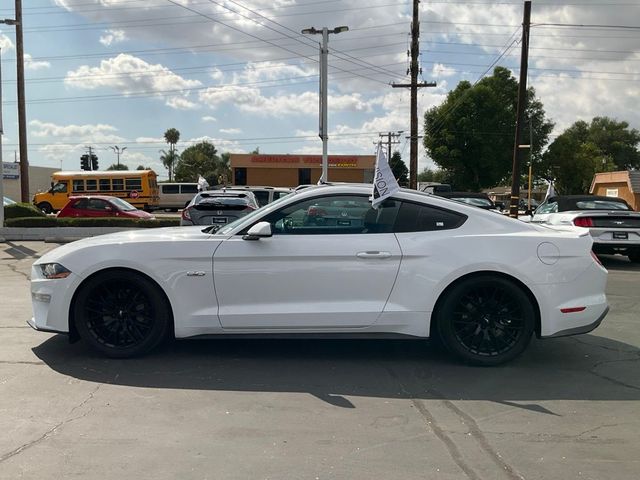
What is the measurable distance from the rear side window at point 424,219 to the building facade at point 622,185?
35762 mm

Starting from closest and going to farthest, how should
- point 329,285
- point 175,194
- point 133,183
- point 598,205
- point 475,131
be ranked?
point 329,285 → point 598,205 → point 133,183 → point 175,194 → point 475,131

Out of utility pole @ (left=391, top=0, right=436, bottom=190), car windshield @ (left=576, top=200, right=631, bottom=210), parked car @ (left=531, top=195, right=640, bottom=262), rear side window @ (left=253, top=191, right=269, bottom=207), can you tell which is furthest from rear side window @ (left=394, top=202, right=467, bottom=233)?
utility pole @ (left=391, top=0, right=436, bottom=190)

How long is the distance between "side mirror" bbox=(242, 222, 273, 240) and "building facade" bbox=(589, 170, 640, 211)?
36.8 meters

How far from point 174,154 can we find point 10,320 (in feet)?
328

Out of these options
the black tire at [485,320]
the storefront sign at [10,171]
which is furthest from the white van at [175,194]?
the black tire at [485,320]

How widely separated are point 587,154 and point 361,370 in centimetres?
6788

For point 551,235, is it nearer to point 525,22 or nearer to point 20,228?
point 20,228

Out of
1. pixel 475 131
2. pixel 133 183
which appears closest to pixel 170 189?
pixel 133 183

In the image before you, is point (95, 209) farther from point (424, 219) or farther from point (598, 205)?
point (424, 219)

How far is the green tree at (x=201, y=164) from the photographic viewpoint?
3415 inches

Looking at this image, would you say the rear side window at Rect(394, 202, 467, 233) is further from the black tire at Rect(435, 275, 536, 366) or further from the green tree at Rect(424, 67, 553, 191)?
the green tree at Rect(424, 67, 553, 191)

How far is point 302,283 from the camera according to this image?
4961mm

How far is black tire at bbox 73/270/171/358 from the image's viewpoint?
5.01 metres

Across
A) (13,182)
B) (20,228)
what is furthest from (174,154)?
(20,228)
